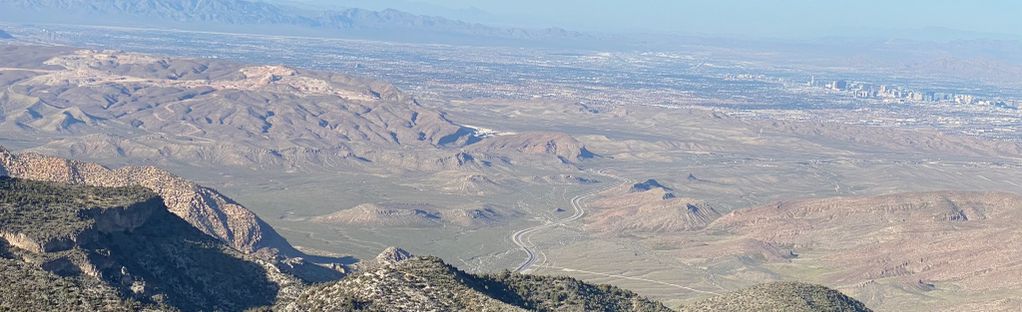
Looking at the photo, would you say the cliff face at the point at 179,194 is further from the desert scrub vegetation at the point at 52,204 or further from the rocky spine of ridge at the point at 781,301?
the rocky spine of ridge at the point at 781,301

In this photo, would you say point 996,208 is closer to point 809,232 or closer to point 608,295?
point 809,232

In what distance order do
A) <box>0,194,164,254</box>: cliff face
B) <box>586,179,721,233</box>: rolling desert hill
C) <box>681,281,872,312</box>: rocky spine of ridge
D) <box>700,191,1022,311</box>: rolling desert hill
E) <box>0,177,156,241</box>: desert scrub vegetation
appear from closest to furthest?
Answer: 1. <box>0,194,164,254</box>: cliff face
2. <box>0,177,156,241</box>: desert scrub vegetation
3. <box>681,281,872,312</box>: rocky spine of ridge
4. <box>700,191,1022,311</box>: rolling desert hill
5. <box>586,179,721,233</box>: rolling desert hill

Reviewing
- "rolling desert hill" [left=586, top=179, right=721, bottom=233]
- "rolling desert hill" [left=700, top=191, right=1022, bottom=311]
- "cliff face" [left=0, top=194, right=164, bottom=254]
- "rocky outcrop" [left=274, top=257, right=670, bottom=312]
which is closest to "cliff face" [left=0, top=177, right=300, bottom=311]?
"cliff face" [left=0, top=194, right=164, bottom=254]

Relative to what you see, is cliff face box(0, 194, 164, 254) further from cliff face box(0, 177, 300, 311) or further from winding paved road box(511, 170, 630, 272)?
winding paved road box(511, 170, 630, 272)

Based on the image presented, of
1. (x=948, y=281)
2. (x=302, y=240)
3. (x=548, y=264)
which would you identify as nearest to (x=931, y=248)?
(x=948, y=281)

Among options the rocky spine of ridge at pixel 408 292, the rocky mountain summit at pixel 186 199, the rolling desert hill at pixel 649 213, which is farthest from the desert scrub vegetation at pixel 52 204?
the rolling desert hill at pixel 649 213

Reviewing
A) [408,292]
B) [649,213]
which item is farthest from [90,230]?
[649,213]
